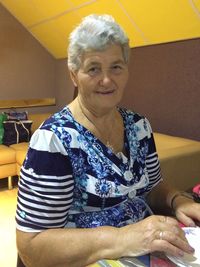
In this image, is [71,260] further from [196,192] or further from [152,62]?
[152,62]

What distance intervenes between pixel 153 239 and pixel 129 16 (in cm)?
241

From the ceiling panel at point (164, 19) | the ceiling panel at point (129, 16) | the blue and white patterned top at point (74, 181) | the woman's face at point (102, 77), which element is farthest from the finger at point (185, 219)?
the ceiling panel at point (164, 19)

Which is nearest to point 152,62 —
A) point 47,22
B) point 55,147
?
point 47,22

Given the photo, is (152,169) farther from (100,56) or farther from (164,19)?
(164,19)

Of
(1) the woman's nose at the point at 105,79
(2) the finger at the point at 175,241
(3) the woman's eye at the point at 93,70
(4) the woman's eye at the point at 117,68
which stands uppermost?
(4) the woman's eye at the point at 117,68

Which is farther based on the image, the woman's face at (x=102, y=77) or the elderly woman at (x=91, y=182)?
the woman's face at (x=102, y=77)

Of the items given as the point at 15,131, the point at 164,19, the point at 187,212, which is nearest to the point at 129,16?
the point at 164,19

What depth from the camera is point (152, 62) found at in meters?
3.02

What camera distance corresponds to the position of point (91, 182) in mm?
1034

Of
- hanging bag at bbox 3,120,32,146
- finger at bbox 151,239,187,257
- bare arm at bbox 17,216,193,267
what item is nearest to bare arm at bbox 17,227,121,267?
bare arm at bbox 17,216,193,267

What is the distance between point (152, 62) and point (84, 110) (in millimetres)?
2047

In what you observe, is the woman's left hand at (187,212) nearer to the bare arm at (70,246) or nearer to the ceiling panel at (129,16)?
the bare arm at (70,246)

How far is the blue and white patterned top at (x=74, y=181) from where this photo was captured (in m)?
0.97

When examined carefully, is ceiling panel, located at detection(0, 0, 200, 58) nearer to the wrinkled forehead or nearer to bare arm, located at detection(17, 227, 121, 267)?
the wrinkled forehead
